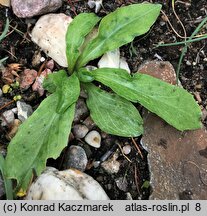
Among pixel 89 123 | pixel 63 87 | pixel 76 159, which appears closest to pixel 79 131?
pixel 89 123

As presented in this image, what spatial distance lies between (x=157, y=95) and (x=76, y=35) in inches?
25.0

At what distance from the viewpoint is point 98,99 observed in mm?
2596

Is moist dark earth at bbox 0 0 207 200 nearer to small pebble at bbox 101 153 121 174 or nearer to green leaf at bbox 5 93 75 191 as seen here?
small pebble at bbox 101 153 121 174

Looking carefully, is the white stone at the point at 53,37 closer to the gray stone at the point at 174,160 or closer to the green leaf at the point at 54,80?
the green leaf at the point at 54,80

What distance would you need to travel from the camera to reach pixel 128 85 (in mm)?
2586

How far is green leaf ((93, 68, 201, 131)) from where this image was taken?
98.9 inches

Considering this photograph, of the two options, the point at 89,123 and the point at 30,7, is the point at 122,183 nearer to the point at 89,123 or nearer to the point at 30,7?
the point at 89,123

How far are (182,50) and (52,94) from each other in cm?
97

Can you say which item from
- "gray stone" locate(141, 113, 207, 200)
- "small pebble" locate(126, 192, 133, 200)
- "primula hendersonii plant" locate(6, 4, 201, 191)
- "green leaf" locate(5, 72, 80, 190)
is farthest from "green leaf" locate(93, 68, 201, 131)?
"small pebble" locate(126, 192, 133, 200)

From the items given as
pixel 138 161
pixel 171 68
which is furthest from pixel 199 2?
pixel 138 161

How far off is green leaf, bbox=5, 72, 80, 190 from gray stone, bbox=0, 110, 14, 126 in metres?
0.17

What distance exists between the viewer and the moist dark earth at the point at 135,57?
2541 mm

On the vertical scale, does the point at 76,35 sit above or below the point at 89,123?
above

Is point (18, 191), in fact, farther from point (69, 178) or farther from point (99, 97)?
point (99, 97)
